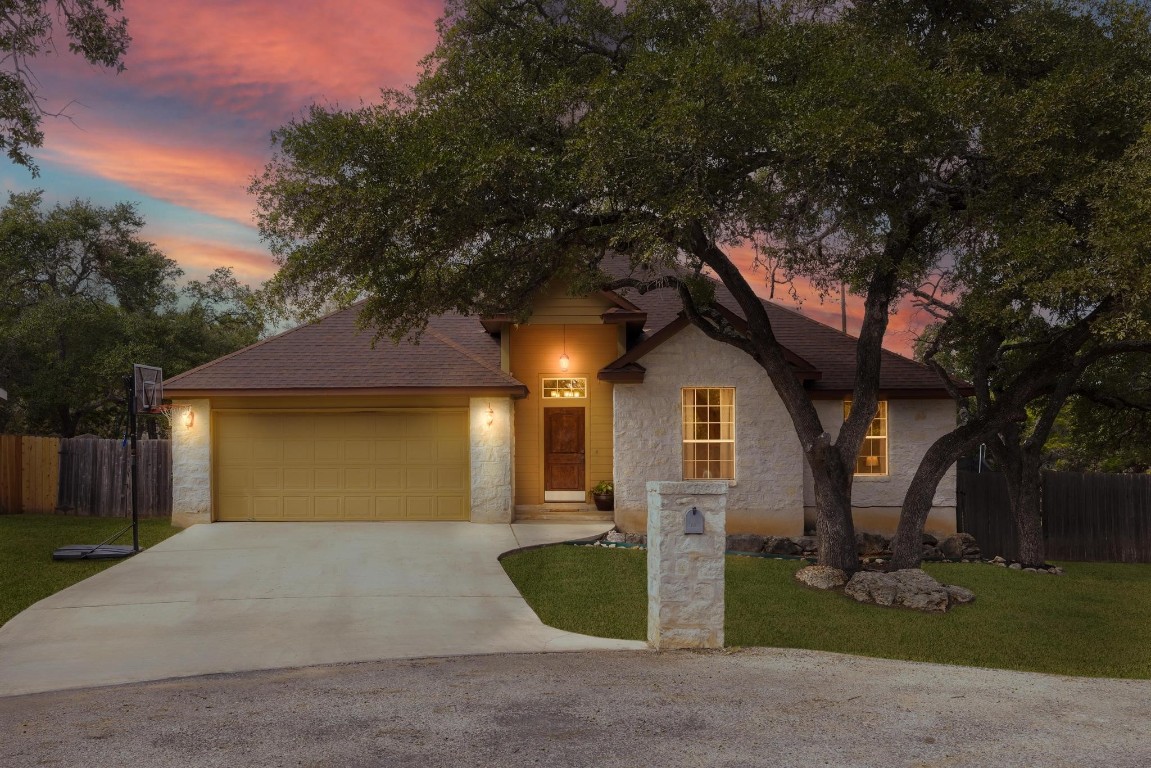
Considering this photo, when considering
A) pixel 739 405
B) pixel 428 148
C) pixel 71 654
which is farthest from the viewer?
pixel 739 405

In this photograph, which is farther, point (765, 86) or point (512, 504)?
point (512, 504)

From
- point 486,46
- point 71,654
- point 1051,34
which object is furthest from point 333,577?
point 1051,34

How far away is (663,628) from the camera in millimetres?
8383

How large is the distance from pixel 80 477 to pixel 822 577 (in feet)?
50.9

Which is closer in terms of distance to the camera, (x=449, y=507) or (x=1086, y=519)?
(x=449, y=507)

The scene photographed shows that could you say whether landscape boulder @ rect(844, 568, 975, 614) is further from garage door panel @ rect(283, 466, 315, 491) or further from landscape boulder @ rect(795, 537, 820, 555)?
garage door panel @ rect(283, 466, 315, 491)

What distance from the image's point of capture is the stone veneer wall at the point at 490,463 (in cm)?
1703

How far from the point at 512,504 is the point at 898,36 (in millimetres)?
10038

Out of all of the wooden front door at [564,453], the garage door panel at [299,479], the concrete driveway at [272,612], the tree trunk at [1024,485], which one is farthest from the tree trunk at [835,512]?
the garage door panel at [299,479]

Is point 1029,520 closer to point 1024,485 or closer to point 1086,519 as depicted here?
point 1024,485

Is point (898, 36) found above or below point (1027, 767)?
above

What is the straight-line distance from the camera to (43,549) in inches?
567

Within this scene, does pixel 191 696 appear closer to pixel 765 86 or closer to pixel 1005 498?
pixel 765 86

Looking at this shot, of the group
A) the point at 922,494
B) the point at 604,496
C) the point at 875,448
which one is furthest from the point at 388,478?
the point at 922,494
